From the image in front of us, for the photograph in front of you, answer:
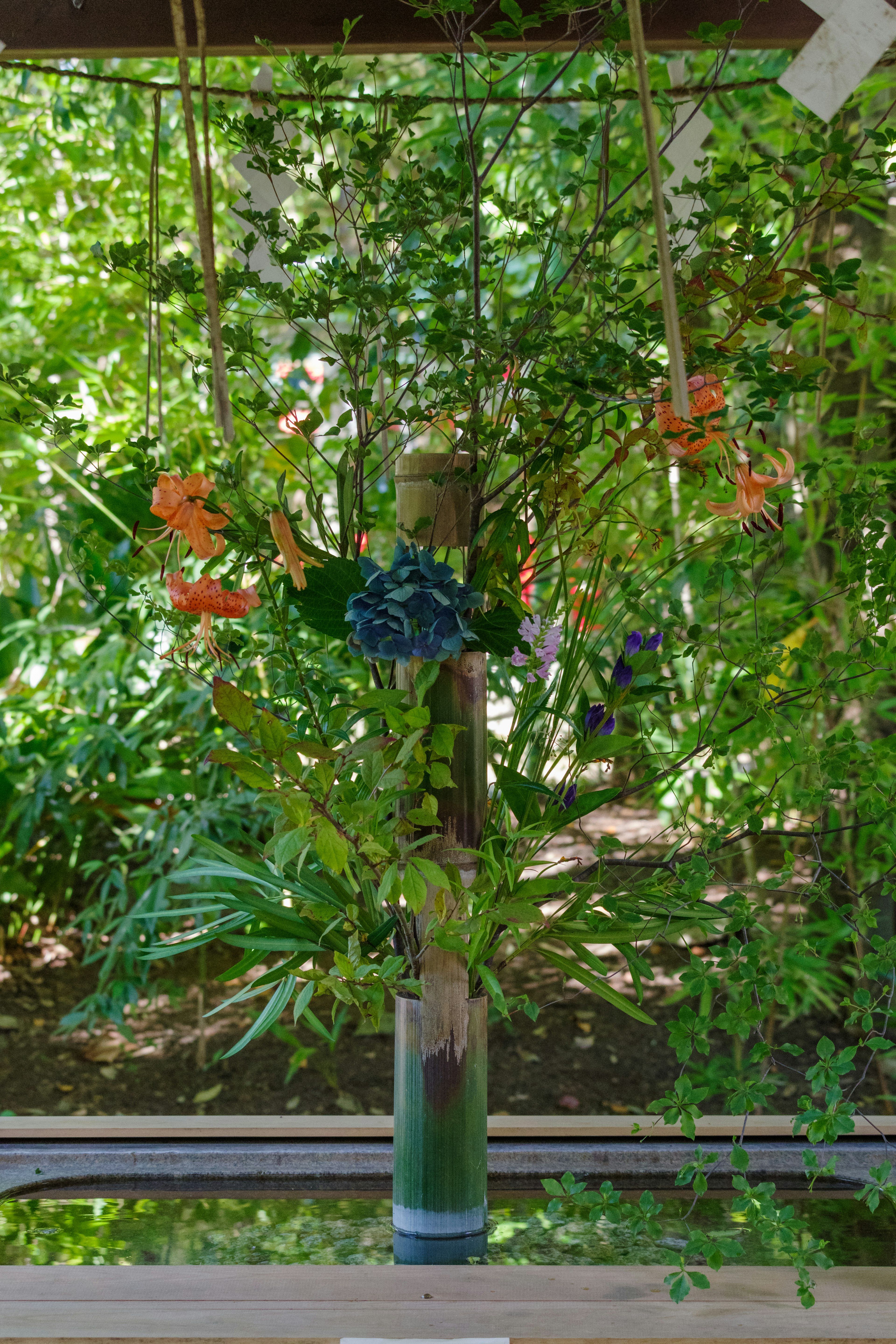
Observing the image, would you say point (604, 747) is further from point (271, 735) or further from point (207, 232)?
point (207, 232)

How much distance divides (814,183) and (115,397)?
1.80 m

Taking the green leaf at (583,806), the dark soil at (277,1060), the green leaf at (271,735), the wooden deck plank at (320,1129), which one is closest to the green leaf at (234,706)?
the green leaf at (271,735)

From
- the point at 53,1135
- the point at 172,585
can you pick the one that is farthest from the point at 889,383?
the point at 53,1135

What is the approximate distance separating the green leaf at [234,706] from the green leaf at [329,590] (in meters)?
0.08

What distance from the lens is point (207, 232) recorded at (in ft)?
2.32

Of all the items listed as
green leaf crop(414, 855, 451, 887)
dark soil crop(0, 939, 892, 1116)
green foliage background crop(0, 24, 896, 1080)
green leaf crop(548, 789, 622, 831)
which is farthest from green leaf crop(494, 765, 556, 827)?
dark soil crop(0, 939, 892, 1116)

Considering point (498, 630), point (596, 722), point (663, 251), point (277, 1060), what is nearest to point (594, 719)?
point (596, 722)

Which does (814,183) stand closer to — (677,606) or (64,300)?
(677,606)

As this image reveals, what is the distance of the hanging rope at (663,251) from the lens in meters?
0.50

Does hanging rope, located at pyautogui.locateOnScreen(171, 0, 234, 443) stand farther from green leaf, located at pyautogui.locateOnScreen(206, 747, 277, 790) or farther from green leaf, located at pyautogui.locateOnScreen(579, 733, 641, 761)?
green leaf, located at pyautogui.locateOnScreen(579, 733, 641, 761)

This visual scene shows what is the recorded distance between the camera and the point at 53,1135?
0.94 m

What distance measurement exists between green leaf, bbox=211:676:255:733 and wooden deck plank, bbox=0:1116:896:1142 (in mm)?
457

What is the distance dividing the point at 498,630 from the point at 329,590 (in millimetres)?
108

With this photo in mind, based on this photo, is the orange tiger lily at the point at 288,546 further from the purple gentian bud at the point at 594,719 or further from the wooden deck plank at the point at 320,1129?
the wooden deck plank at the point at 320,1129
